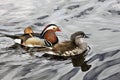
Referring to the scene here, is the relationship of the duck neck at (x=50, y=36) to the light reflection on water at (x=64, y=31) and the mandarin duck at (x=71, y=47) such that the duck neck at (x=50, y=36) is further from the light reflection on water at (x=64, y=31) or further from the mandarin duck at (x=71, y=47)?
the light reflection on water at (x=64, y=31)

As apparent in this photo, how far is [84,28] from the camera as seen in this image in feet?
58.5

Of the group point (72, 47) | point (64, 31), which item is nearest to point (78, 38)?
point (72, 47)

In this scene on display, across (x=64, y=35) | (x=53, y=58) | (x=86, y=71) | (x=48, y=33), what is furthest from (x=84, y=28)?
(x=86, y=71)

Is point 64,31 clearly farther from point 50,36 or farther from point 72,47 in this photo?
point 72,47

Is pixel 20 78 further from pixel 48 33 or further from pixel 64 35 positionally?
pixel 64 35

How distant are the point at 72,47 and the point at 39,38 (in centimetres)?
156

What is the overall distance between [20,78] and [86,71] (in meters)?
1.98

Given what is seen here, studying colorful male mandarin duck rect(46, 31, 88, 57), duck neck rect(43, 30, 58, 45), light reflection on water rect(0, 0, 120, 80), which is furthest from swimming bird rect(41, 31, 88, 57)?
duck neck rect(43, 30, 58, 45)

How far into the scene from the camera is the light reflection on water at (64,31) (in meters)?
13.3

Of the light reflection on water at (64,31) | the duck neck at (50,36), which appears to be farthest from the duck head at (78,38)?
the duck neck at (50,36)

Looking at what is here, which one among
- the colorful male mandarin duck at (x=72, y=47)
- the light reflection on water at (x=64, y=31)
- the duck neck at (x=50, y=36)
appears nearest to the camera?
the light reflection on water at (x=64, y=31)

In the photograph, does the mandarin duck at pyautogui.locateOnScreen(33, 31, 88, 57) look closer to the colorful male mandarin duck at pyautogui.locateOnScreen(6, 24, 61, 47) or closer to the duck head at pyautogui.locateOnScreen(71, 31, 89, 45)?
the duck head at pyautogui.locateOnScreen(71, 31, 89, 45)

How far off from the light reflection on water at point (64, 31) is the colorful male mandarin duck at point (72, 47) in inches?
16.2

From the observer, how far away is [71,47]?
49.9ft
